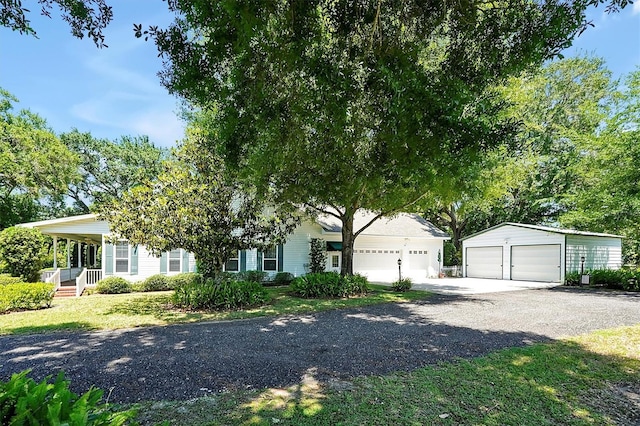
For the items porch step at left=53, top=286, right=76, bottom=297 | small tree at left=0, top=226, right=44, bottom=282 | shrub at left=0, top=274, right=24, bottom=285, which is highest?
small tree at left=0, top=226, right=44, bottom=282

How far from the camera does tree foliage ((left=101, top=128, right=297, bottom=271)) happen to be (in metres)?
10.7

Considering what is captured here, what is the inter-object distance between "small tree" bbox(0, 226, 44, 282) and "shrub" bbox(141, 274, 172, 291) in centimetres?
411

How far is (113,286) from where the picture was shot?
51.1 ft

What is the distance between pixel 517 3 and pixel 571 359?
5.56 m

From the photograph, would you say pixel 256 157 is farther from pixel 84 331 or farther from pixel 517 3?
pixel 517 3

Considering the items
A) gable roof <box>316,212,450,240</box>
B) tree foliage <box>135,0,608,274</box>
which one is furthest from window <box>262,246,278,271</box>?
tree foliage <box>135,0,608,274</box>

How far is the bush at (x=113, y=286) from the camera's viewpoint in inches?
610

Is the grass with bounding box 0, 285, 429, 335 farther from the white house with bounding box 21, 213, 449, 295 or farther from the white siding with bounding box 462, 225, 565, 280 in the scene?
the white siding with bounding box 462, 225, 565, 280

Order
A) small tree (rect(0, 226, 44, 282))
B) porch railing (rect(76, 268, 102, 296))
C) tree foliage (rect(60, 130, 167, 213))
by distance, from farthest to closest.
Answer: tree foliage (rect(60, 130, 167, 213)) < porch railing (rect(76, 268, 102, 296)) < small tree (rect(0, 226, 44, 282))

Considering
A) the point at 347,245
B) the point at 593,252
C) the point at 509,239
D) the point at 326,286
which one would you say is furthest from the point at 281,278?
the point at 593,252

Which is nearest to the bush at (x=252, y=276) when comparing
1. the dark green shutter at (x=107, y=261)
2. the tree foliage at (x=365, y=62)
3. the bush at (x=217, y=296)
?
the bush at (x=217, y=296)

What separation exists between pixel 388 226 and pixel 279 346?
16905 millimetres

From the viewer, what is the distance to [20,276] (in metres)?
13.7

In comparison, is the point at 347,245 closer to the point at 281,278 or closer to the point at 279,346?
the point at 281,278
